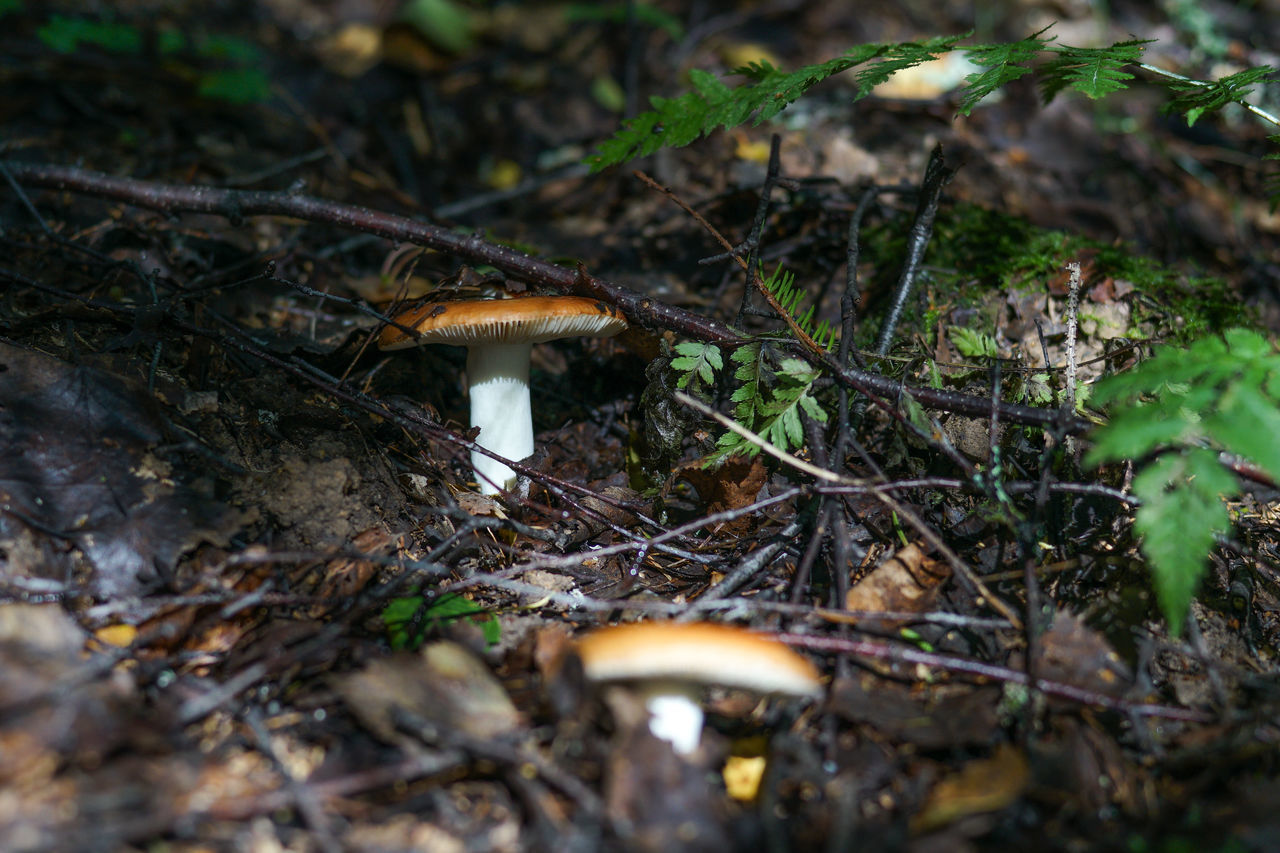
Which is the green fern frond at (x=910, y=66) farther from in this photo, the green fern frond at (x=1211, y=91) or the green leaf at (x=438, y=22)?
the green leaf at (x=438, y=22)

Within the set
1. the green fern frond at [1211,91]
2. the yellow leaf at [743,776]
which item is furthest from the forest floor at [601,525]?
the green fern frond at [1211,91]

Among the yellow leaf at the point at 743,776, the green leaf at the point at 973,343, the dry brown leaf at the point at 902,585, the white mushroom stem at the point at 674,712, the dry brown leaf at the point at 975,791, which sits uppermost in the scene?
the green leaf at the point at 973,343

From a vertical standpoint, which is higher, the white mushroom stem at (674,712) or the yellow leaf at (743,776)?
the white mushroom stem at (674,712)

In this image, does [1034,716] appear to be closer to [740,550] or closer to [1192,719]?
[1192,719]

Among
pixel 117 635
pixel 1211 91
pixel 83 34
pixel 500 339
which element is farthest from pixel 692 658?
pixel 83 34

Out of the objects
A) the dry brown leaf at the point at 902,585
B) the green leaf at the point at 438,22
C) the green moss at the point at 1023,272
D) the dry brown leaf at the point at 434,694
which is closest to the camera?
the dry brown leaf at the point at 434,694

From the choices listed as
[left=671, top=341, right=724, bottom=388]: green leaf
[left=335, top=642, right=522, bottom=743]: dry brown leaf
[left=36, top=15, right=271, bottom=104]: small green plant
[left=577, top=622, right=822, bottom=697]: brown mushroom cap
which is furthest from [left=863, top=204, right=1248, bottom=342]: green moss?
[left=36, top=15, right=271, bottom=104]: small green plant
